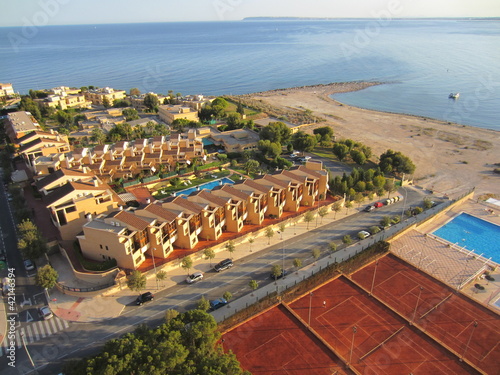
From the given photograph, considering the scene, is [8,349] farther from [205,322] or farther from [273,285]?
[273,285]

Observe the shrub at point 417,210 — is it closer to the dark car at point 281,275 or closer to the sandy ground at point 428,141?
the sandy ground at point 428,141

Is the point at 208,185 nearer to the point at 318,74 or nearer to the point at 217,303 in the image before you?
the point at 217,303

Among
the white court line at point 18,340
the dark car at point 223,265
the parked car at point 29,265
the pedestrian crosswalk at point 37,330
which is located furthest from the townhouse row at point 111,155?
the white court line at point 18,340

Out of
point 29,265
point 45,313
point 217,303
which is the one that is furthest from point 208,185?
point 45,313

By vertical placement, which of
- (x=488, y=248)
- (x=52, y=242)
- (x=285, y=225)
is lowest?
(x=488, y=248)

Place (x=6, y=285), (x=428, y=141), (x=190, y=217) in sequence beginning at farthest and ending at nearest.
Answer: (x=428, y=141), (x=190, y=217), (x=6, y=285)

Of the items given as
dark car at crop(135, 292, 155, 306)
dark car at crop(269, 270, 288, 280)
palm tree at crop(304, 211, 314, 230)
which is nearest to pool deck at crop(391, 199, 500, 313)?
palm tree at crop(304, 211, 314, 230)

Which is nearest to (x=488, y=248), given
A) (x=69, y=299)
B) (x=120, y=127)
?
(x=69, y=299)
